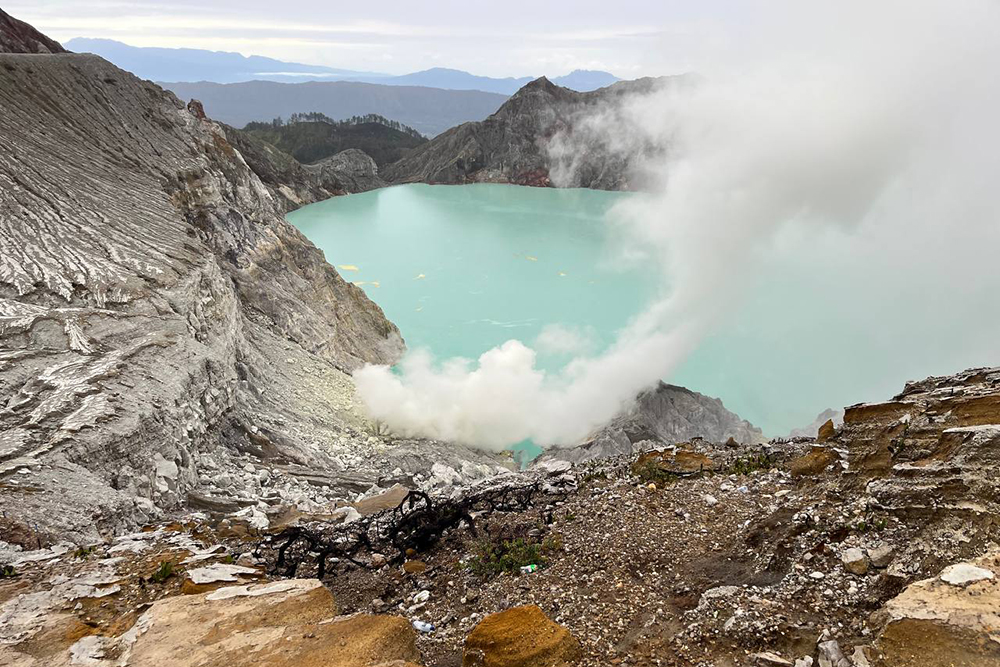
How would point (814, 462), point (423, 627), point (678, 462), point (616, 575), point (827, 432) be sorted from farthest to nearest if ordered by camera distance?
point (678, 462) → point (827, 432) → point (814, 462) → point (616, 575) → point (423, 627)

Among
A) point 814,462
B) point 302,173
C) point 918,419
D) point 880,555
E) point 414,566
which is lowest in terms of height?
point 414,566

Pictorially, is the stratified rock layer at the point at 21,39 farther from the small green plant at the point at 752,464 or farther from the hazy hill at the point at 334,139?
the hazy hill at the point at 334,139

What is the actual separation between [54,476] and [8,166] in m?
10.6

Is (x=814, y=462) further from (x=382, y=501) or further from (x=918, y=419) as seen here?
(x=382, y=501)

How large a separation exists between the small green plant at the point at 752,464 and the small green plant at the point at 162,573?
760cm

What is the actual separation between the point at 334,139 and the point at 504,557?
379ft

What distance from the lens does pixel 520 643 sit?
4.68 meters

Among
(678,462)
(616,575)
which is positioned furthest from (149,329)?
(616,575)

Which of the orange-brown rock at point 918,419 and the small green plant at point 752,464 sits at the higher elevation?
the orange-brown rock at point 918,419

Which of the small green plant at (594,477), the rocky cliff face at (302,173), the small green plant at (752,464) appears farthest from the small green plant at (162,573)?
the rocky cliff face at (302,173)

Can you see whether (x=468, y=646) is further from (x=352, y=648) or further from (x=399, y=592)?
(x=399, y=592)

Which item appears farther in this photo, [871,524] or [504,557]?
[504,557]

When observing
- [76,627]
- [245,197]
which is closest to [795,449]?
[76,627]

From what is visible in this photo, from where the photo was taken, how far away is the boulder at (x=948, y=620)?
135 inches
